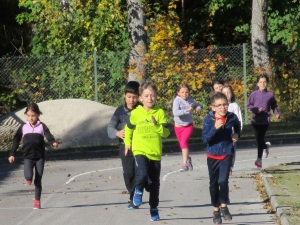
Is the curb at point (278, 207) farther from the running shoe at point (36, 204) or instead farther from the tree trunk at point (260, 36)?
the tree trunk at point (260, 36)

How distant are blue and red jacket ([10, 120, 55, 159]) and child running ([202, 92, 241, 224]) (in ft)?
8.59

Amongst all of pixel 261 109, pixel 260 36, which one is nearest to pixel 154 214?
pixel 261 109

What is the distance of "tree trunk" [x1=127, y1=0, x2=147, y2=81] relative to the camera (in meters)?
25.4

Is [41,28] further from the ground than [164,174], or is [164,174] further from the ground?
[41,28]

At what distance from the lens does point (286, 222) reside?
9.10 m

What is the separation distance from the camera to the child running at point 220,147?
949cm

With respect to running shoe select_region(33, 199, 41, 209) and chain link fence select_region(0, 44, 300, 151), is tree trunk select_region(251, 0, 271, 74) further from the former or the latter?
running shoe select_region(33, 199, 41, 209)

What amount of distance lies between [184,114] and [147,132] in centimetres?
435

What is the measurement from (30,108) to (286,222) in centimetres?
412

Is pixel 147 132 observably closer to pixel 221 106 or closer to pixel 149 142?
pixel 149 142

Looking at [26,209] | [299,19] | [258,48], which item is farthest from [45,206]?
[299,19]

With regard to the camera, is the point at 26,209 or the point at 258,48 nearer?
the point at 26,209

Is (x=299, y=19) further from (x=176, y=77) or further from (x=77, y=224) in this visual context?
(x=77, y=224)

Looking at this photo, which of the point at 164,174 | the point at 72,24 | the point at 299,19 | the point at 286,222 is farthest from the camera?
the point at 299,19
